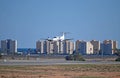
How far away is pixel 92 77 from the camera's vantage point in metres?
44.6

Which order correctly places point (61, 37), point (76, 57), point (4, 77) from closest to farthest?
point (4, 77)
point (76, 57)
point (61, 37)

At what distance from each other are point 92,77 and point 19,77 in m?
9.30

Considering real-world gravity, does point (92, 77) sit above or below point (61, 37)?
below

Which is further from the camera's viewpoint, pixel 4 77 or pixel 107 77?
pixel 107 77

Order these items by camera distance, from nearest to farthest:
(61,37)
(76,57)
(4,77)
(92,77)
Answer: (4,77) → (92,77) → (76,57) → (61,37)

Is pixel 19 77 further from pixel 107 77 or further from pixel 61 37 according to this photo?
pixel 61 37

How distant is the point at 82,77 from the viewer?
43938 millimetres

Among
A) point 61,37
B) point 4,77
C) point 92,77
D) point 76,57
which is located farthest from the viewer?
point 61,37

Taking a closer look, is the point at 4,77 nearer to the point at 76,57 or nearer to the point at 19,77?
the point at 19,77

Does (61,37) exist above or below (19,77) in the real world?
above

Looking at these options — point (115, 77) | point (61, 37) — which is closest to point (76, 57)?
point (61, 37)

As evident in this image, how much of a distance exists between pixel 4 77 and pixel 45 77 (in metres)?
4.98

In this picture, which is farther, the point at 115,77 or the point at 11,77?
the point at 115,77

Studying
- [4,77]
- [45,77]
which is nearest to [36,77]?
[45,77]
